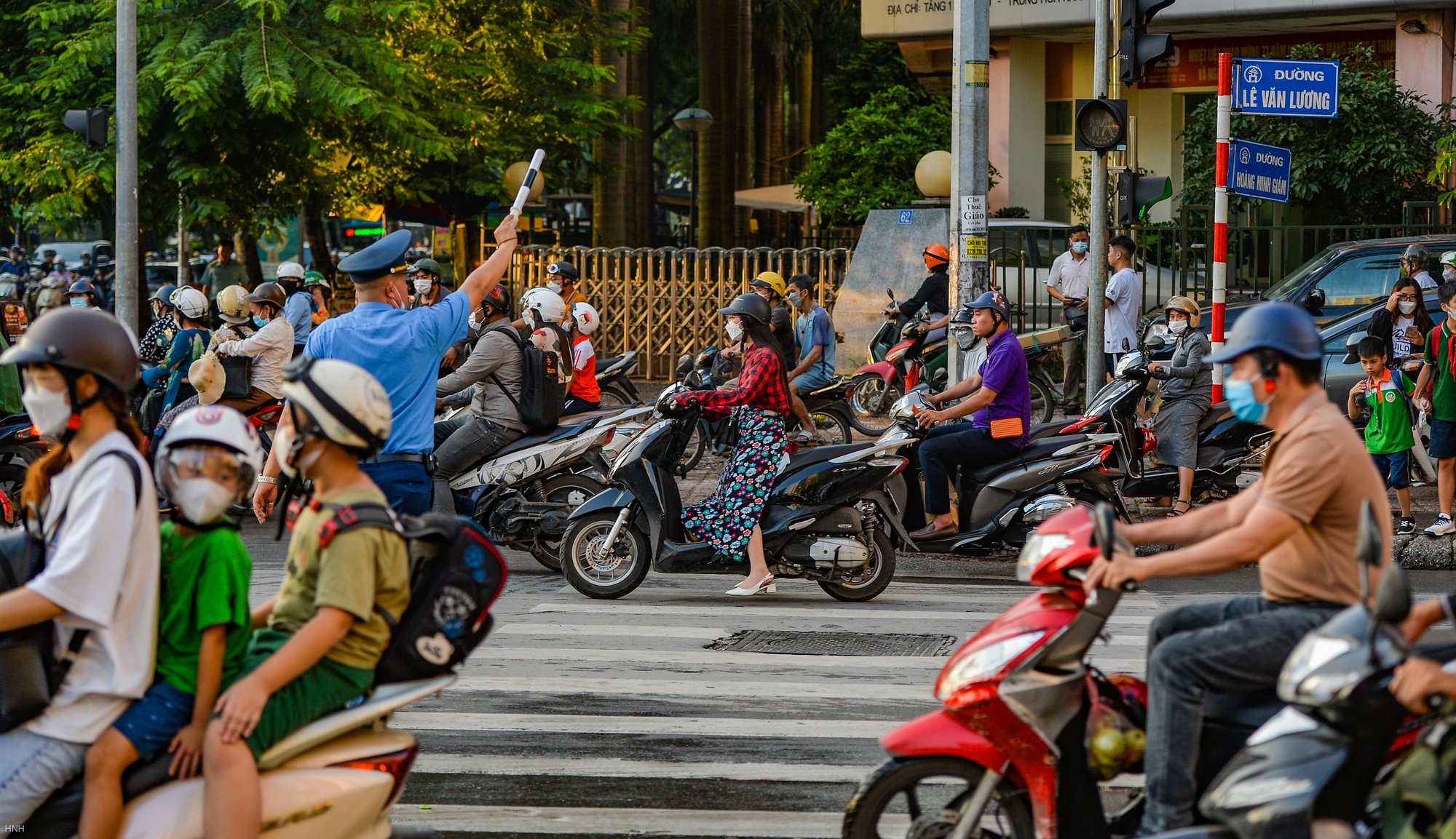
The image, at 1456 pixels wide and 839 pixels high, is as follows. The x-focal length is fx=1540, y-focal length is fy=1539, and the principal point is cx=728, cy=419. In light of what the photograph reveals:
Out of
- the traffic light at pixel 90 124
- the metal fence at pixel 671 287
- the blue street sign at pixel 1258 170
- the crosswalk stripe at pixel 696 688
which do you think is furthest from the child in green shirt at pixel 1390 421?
the traffic light at pixel 90 124

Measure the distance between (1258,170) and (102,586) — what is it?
10263mm

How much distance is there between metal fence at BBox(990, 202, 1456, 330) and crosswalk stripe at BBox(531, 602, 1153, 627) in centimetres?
860

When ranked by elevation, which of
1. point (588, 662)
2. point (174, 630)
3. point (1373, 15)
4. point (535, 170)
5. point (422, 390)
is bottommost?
point (588, 662)

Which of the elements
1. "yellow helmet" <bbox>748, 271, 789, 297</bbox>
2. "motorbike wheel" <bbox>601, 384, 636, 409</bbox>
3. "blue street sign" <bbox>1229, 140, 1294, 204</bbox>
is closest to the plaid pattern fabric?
"blue street sign" <bbox>1229, 140, 1294, 204</bbox>

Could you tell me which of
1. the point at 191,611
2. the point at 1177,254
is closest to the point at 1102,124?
the point at 1177,254

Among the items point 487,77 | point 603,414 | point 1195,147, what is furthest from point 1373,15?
point 603,414

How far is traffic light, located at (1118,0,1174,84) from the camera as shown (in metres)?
11.9

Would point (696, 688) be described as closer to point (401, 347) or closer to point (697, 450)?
point (401, 347)

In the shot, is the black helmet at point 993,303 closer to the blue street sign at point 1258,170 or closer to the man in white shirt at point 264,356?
the blue street sign at point 1258,170

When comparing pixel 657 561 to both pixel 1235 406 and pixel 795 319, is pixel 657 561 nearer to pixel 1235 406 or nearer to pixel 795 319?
pixel 1235 406

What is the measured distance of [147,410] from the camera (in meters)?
12.0

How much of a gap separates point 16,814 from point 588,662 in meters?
3.89

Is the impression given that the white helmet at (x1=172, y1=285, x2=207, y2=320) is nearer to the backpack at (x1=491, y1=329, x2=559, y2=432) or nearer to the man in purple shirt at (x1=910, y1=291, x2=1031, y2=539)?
the backpack at (x1=491, y1=329, x2=559, y2=432)

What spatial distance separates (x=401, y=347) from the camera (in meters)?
6.00
